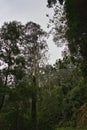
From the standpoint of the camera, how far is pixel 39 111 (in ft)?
120

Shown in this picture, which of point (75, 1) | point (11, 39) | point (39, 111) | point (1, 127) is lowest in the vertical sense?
point (1, 127)

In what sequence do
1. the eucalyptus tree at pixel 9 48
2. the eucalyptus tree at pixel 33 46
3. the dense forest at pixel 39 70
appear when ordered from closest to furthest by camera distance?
1. the dense forest at pixel 39 70
2. the eucalyptus tree at pixel 9 48
3. the eucalyptus tree at pixel 33 46

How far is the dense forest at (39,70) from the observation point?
66.5 ft

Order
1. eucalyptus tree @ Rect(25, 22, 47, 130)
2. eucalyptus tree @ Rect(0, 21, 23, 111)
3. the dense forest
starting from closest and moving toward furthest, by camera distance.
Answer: the dense forest
eucalyptus tree @ Rect(0, 21, 23, 111)
eucalyptus tree @ Rect(25, 22, 47, 130)

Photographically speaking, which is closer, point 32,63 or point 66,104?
point 32,63

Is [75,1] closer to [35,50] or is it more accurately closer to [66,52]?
[66,52]

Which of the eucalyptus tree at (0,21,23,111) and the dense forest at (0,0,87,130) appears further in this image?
the eucalyptus tree at (0,21,23,111)

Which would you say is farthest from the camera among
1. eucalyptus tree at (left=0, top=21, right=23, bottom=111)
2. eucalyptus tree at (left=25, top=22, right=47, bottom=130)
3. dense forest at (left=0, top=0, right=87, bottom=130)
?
eucalyptus tree at (left=25, top=22, right=47, bottom=130)

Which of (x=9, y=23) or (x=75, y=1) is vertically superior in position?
(x=9, y=23)

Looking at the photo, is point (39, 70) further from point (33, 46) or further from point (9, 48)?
point (9, 48)

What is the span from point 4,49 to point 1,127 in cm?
626

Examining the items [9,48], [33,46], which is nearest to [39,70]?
[33,46]

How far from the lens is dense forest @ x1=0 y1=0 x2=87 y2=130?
66.5ft

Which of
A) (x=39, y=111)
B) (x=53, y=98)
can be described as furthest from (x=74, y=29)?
(x=53, y=98)
